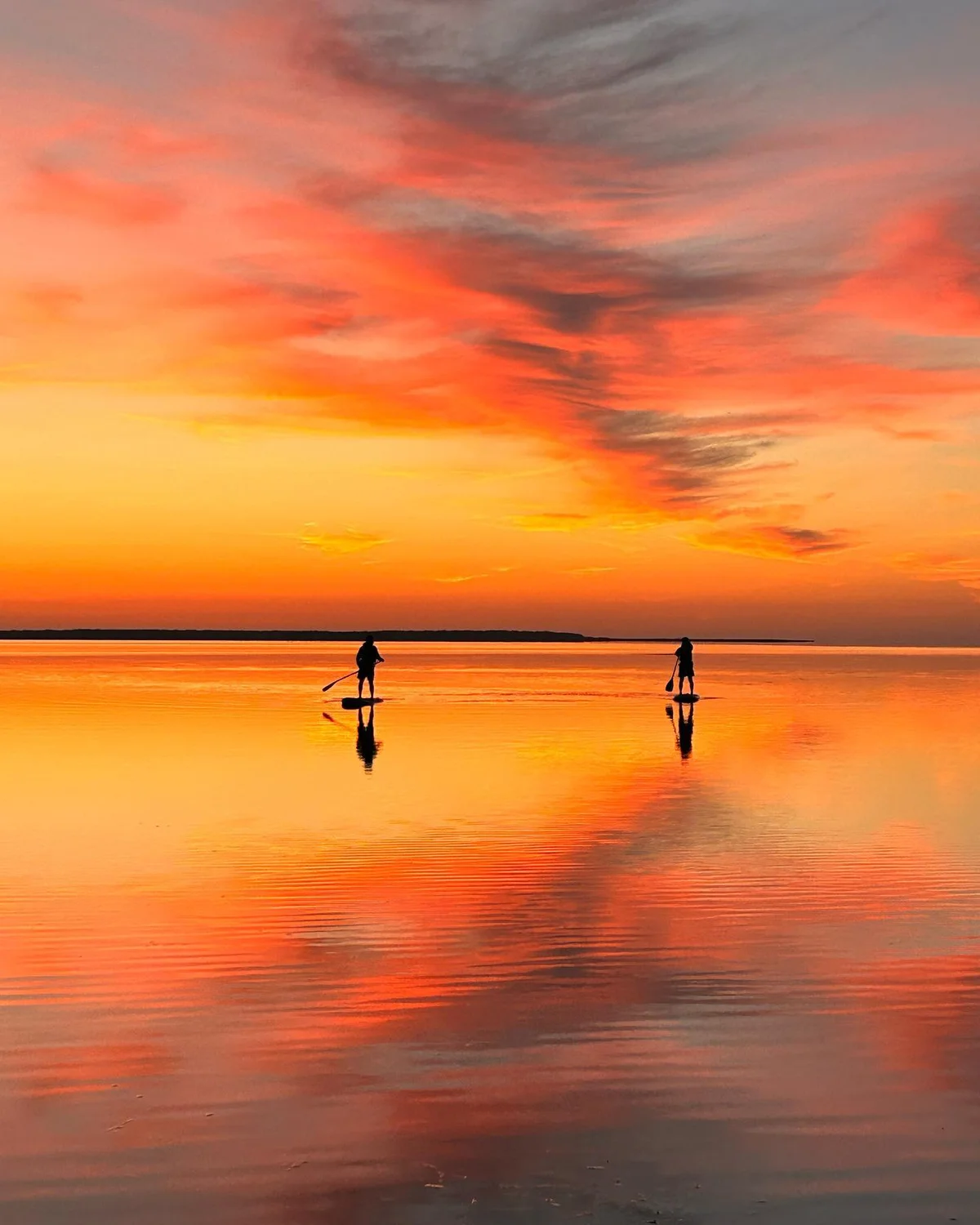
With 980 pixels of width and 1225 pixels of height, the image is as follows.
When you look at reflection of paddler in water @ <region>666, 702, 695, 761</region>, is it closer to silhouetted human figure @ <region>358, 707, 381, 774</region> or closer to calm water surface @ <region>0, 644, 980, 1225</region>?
calm water surface @ <region>0, 644, 980, 1225</region>

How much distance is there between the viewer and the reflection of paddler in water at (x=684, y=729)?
35438 millimetres

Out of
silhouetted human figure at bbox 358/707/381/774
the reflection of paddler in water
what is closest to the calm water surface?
silhouetted human figure at bbox 358/707/381/774

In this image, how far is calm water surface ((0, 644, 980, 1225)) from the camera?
7.49 m

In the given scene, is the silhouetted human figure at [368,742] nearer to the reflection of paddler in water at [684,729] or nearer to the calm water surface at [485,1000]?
the calm water surface at [485,1000]

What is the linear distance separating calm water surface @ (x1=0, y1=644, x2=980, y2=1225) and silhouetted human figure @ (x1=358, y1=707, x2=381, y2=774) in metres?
3.49

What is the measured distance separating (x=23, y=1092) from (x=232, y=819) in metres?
12.9

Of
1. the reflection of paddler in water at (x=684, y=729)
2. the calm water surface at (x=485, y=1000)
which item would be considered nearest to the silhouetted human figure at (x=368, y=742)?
the calm water surface at (x=485, y=1000)

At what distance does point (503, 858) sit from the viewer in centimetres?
1820

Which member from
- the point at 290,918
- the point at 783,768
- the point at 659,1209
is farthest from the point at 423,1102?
the point at 783,768

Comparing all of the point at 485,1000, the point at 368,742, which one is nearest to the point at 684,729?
the point at 368,742

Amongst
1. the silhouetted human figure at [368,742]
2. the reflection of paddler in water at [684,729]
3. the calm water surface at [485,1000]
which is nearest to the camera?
the calm water surface at [485,1000]

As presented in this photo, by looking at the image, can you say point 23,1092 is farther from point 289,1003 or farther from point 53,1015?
point 289,1003

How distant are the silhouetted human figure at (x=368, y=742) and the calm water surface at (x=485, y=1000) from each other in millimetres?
3487

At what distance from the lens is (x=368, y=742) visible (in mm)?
36500
